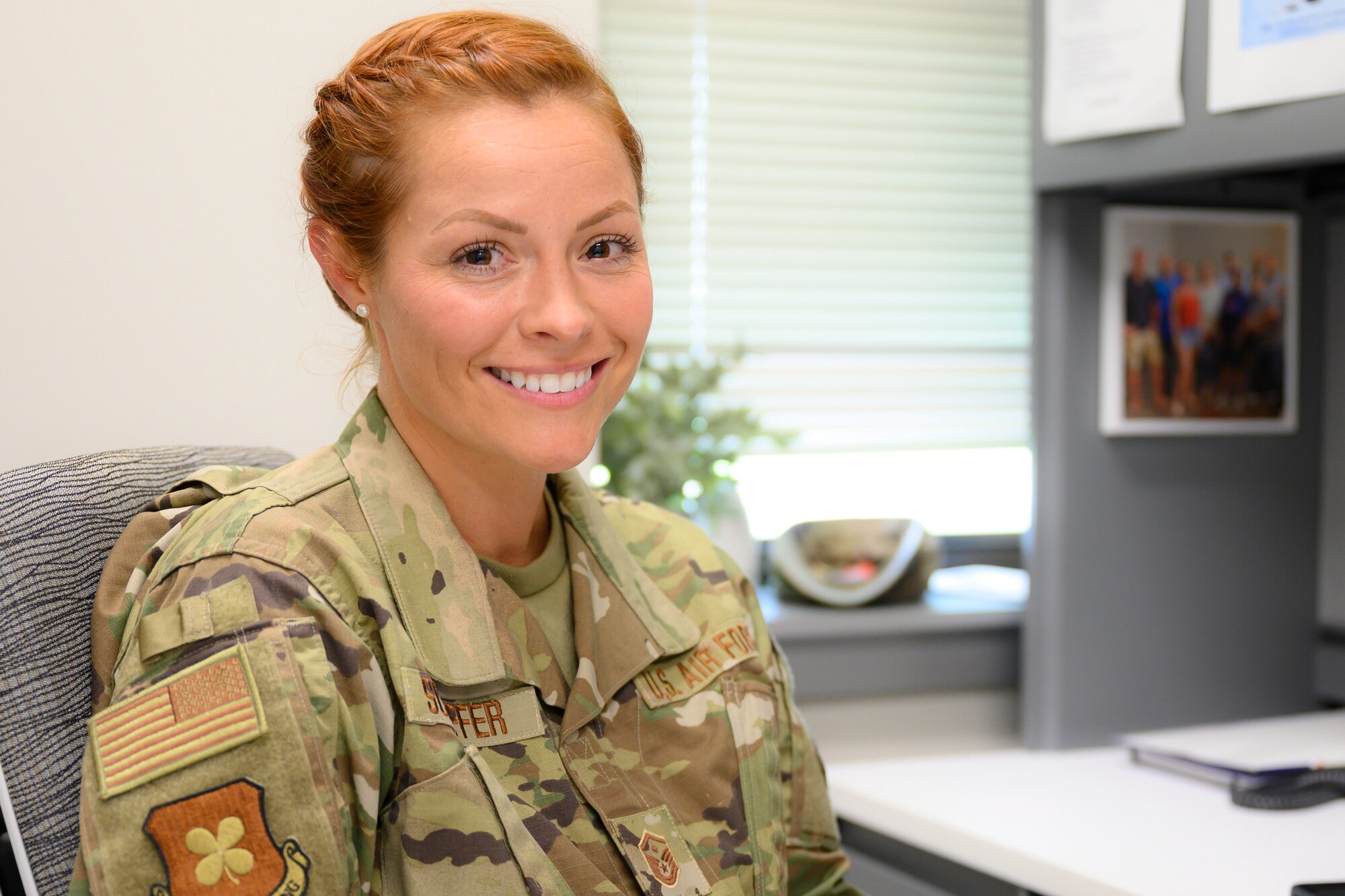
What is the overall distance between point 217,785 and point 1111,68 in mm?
1295

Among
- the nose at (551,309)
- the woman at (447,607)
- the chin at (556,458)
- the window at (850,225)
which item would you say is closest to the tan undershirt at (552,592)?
the woman at (447,607)

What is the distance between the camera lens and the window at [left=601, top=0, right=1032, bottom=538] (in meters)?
2.14

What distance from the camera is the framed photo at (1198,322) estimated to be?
1.72 m

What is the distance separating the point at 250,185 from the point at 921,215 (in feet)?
4.24

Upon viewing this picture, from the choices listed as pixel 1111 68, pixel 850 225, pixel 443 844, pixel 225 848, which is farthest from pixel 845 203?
pixel 225 848

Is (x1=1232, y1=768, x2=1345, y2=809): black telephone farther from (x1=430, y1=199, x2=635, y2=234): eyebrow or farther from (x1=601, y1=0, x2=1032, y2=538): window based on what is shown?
(x1=430, y1=199, x2=635, y2=234): eyebrow

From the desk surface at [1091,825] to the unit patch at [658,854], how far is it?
1.31 feet

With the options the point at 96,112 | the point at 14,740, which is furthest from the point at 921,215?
the point at 14,740

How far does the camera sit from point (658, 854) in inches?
40.0

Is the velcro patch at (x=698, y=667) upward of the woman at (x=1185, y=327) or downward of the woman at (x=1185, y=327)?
downward

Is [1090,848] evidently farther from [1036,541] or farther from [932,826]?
[1036,541]

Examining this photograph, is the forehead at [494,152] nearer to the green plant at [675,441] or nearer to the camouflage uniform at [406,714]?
the camouflage uniform at [406,714]

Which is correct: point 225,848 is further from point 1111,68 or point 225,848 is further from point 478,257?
point 1111,68

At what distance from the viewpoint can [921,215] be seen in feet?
7.47
